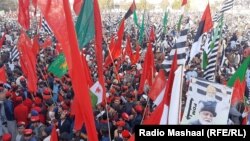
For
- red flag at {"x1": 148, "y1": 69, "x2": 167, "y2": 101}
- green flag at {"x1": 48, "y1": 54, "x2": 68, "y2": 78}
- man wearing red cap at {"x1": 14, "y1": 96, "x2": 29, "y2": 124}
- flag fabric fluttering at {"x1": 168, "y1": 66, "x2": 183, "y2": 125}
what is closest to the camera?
flag fabric fluttering at {"x1": 168, "y1": 66, "x2": 183, "y2": 125}

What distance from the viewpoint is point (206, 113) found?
A: 177 inches

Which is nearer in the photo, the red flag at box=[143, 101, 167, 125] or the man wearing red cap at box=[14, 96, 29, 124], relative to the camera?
the red flag at box=[143, 101, 167, 125]

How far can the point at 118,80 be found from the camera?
1154 cm

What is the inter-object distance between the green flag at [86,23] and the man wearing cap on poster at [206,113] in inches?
111

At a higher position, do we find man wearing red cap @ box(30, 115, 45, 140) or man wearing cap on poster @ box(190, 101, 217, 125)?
man wearing cap on poster @ box(190, 101, 217, 125)

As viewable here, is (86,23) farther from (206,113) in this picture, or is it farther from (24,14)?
(24,14)

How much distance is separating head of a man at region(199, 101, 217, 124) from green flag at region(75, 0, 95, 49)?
281 cm

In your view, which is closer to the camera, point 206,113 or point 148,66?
point 206,113

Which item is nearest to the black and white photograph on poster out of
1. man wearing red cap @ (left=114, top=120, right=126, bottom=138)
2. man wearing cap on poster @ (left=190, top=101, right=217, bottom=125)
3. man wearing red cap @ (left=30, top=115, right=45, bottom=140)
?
man wearing cap on poster @ (left=190, top=101, right=217, bottom=125)

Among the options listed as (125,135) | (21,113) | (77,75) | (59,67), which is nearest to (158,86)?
(125,135)

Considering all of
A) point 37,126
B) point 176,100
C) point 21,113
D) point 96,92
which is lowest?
point 21,113

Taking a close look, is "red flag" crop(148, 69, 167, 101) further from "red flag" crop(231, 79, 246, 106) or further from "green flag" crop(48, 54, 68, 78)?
"green flag" crop(48, 54, 68, 78)

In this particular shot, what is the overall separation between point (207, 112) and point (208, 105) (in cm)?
8

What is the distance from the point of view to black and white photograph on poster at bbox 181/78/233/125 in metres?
4.45
